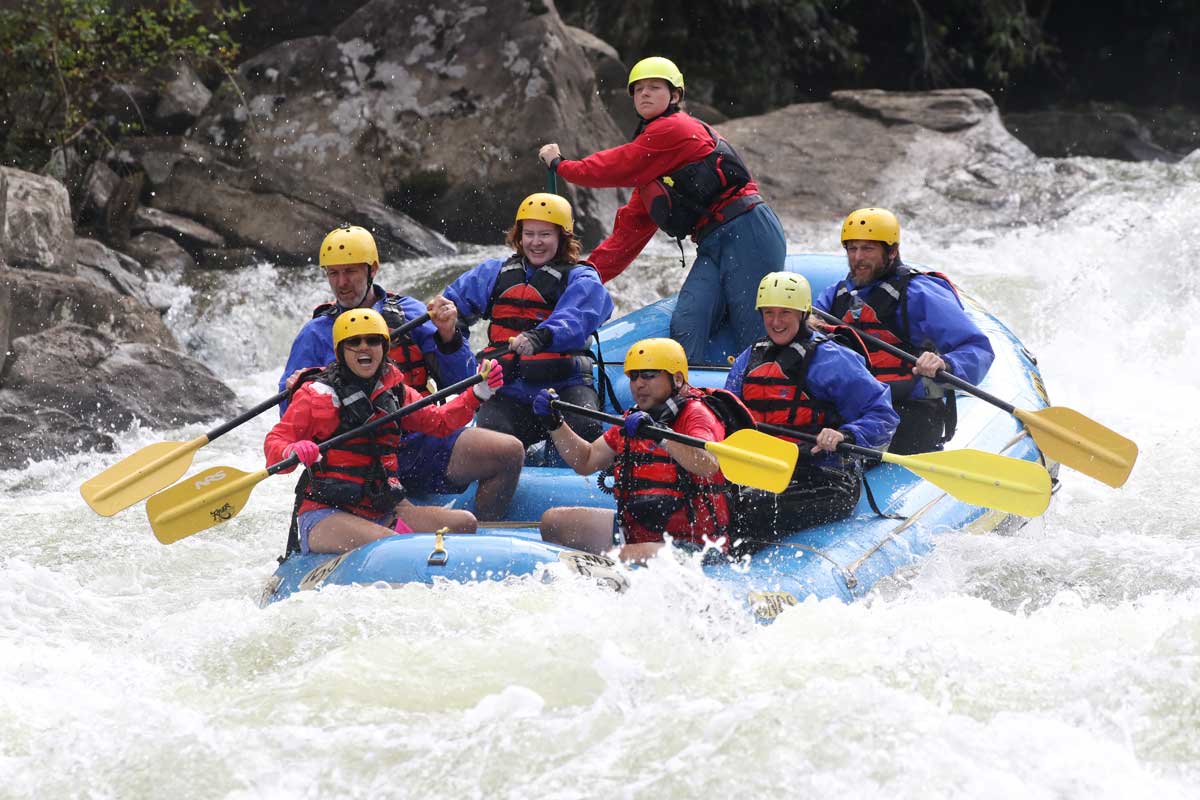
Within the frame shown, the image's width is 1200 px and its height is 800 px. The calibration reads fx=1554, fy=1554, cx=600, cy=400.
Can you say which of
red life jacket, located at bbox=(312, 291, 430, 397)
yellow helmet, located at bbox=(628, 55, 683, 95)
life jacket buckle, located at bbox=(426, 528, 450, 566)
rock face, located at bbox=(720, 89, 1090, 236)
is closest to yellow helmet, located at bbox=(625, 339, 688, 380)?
life jacket buckle, located at bbox=(426, 528, 450, 566)

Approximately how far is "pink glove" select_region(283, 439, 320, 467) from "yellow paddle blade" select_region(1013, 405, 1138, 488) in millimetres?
2592

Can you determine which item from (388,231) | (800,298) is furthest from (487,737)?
(388,231)

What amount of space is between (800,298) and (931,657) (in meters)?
1.43

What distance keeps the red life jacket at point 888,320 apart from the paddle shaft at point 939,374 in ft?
0.14

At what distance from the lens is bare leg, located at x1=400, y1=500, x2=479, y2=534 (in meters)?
5.26

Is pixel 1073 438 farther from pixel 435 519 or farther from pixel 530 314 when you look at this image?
pixel 435 519

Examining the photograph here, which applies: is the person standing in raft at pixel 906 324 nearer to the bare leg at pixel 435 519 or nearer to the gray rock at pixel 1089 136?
the bare leg at pixel 435 519

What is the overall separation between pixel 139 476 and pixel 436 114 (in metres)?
6.60

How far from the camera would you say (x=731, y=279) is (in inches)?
263

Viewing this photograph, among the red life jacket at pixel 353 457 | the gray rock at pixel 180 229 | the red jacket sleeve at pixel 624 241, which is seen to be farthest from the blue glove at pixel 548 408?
the gray rock at pixel 180 229

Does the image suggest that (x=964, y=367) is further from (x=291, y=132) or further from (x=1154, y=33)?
(x=1154, y=33)

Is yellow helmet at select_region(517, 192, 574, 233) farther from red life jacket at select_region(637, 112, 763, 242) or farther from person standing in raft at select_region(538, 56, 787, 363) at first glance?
red life jacket at select_region(637, 112, 763, 242)

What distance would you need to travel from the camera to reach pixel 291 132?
460 inches

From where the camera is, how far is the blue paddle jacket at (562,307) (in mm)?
5809
